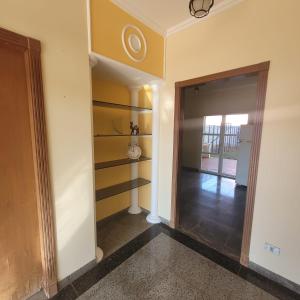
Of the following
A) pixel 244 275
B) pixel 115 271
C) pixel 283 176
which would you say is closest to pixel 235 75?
pixel 283 176

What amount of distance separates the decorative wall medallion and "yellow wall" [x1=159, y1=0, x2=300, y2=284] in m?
0.72

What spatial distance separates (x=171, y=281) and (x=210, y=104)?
5.08m

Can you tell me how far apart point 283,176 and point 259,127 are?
1.64ft

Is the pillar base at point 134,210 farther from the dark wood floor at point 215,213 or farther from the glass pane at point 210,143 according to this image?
the glass pane at point 210,143

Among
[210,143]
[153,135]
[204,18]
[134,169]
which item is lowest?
[134,169]

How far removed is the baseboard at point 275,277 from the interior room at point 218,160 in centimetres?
19

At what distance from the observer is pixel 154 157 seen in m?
2.58

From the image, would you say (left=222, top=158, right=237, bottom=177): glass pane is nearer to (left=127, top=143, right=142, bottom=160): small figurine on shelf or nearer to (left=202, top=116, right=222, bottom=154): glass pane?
(left=202, top=116, right=222, bottom=154): glass pane

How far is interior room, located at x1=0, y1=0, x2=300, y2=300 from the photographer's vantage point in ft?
4.25

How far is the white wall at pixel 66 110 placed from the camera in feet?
4.21

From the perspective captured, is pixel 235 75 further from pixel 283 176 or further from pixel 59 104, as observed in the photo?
pixel 59 104

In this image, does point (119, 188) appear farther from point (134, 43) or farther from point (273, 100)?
point (273, 100)

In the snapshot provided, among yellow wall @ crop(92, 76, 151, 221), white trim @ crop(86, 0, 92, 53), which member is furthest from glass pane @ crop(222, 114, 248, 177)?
white trim @ crop(86, 0, 92, 53)

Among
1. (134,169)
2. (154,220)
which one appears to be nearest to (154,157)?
(134,169)
